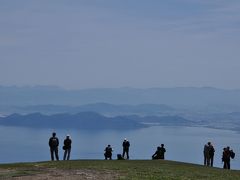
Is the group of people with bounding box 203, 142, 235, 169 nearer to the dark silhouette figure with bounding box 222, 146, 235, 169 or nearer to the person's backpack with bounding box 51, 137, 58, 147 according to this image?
the dark silhouette figure with bounding box 222, 146, 235, 169

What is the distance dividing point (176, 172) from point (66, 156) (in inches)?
572

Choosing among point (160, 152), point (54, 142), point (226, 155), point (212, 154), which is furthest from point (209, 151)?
point (54, 142)

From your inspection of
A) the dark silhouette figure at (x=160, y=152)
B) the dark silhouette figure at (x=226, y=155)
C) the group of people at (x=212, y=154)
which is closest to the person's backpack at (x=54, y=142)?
the dark silhouette figure at (x=160, y=152)

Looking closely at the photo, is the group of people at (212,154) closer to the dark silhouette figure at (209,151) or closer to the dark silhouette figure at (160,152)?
the dark silhouette figure at (209,151)

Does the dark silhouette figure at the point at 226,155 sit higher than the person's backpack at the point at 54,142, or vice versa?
the person's backpack at the point at 54,142

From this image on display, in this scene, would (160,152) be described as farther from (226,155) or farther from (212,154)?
(226,155)

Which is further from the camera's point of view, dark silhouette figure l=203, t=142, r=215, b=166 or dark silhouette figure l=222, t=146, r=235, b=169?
dark silhouette figure l=222, t=146, r=235, b=169

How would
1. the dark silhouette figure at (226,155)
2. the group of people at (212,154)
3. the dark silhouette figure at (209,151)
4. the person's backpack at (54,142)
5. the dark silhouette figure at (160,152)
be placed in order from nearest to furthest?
1. the person's backpack at (54,142)
2. the dark silhouette figure at (209,151)
3. the group of people at (212,154)
4. the dark silhouette figure at (226,155)
5. the dark silhouette figure at (160,152)

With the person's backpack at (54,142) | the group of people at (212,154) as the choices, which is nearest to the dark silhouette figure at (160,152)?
the group of people at (212,154)

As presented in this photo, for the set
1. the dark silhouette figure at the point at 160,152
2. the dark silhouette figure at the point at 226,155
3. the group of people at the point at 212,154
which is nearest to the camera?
the group of people at the point at 212,154

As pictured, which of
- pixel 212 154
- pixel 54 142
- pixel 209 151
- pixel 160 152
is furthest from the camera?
pixel 160 152

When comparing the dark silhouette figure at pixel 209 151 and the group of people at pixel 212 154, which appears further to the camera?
the group of people at pixel 212 154

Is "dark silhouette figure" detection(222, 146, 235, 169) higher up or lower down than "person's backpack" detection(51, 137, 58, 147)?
lower down

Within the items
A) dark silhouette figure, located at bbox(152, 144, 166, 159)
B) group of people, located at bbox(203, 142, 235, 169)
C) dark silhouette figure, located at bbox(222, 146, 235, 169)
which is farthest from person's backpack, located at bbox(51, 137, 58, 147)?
dark silhouette figure, located at bbox(222, 146, 235, 169)
